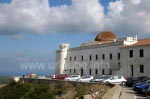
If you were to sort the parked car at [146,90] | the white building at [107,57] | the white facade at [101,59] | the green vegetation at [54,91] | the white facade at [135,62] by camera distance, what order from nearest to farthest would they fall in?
the parked car at [146,90], the green vegetation at [54,91], the white facade at [135,62], the white building at [107,57], the white facade at [101,59]

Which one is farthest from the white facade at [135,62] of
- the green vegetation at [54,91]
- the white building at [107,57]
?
the green vegetation at [54,91]

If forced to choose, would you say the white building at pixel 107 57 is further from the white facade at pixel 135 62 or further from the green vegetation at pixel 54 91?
the green vegetation at pixel 54 91

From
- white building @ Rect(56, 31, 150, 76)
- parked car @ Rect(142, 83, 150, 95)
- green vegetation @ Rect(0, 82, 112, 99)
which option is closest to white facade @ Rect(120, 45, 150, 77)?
white building @ Rect(56, 31, 150, 76)

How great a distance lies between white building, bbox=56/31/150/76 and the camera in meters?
56.7

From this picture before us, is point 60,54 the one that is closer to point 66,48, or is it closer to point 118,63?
point 66,48

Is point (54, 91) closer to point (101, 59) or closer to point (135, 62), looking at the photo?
point (135, 62)

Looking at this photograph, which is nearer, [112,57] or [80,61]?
[112,57]

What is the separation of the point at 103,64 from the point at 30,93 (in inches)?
779

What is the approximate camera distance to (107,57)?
65.0m

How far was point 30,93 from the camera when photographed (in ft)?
166

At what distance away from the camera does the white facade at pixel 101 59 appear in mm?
57581

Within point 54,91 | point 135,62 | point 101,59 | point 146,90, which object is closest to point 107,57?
point 101,59

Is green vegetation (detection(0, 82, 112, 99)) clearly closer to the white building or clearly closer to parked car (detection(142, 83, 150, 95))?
parked car (detection(142, 83, 150, 95))

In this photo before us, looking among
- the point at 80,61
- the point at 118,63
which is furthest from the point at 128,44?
the point at 80,61
